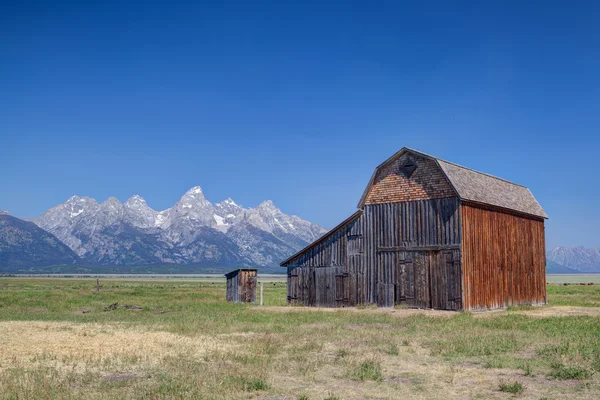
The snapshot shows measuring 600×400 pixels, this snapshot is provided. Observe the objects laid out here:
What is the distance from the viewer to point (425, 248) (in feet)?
123

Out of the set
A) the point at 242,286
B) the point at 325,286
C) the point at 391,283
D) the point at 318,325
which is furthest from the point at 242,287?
the point at 318,325

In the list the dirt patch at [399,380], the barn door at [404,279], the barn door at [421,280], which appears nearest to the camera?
the dirt patch at [399,380]

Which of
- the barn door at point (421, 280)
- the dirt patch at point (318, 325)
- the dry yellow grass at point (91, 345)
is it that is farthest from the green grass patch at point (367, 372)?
the barn door at point (421, 280)

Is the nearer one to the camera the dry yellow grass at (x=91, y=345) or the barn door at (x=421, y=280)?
the dry yellow grass at (x=91, y=345)

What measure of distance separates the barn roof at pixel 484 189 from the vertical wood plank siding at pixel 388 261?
154 centimetres

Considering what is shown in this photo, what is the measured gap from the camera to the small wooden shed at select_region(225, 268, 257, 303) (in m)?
48.6

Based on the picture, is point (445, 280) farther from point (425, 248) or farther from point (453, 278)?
point (425, 248)

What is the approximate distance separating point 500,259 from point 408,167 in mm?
8926

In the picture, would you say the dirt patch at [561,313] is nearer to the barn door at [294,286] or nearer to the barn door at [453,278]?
the barn door at [453,278]

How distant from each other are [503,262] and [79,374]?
Result: 105 feet

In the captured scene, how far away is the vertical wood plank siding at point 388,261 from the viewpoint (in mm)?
36625

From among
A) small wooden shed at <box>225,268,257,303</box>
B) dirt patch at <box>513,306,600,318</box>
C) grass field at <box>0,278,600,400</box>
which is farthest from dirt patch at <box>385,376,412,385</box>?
small wooden shed at <box>225,268,257,303</box>

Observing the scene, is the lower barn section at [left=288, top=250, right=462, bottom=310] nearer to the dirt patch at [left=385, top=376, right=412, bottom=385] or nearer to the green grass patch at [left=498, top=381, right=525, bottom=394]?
the dirt patch at [left=385, top=376, right=412, bottom=385]

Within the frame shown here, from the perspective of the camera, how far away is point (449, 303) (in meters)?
A: 36.0
